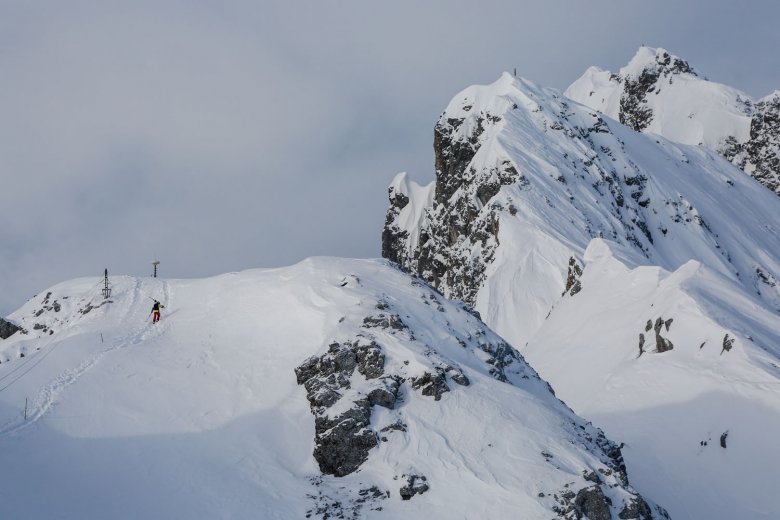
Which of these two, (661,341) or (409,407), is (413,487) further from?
(661,341)

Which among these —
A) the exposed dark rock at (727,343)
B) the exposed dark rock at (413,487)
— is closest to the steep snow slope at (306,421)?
the exposed dark rock at (413,487)

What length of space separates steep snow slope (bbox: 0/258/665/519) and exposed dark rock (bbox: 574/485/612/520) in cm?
5

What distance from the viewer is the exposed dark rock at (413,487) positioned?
21.0m

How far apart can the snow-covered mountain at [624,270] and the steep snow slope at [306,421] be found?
8.68 meters

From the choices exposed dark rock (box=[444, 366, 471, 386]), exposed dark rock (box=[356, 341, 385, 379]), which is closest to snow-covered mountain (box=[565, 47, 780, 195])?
exposed dark rock (box=[444, 366, 471, 386])

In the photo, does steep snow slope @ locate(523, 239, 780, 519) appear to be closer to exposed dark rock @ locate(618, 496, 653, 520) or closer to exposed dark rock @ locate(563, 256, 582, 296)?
exposed dark rock @ locate(563, 256, 582, 296)

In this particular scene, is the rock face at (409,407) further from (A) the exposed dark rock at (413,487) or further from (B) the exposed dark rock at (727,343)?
(B) the exposed dark rock at (727,343)

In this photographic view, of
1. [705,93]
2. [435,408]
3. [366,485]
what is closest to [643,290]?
[435,408]

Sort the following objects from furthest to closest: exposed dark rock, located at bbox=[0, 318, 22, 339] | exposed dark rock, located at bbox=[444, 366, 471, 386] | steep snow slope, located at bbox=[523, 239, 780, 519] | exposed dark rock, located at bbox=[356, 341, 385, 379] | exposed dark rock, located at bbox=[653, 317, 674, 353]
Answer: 1. exposed dark rock, located at bbox=[0, 318, 22, 339]
2. exposed dark rock, located at bbox=[653, 317, 674, 353]
3. steep snow slope, located at bbox=[523, 239, 780, 519]
4. exposed dark rock, located at bbox=[444, 366, 471, 386]
5. exposed dark rock, located at bbox=[356, 341, 385, 379]

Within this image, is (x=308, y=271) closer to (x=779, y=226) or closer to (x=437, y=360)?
(x=437, y=360)

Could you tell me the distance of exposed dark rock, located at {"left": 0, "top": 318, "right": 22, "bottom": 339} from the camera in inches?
1687

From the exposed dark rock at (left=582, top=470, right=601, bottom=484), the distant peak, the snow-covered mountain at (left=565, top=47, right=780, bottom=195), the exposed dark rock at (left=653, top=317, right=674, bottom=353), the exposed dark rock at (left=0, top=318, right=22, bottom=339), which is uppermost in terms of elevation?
the distant peak

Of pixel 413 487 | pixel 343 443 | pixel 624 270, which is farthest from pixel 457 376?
pixel 624 270

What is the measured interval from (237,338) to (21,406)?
323 inches
